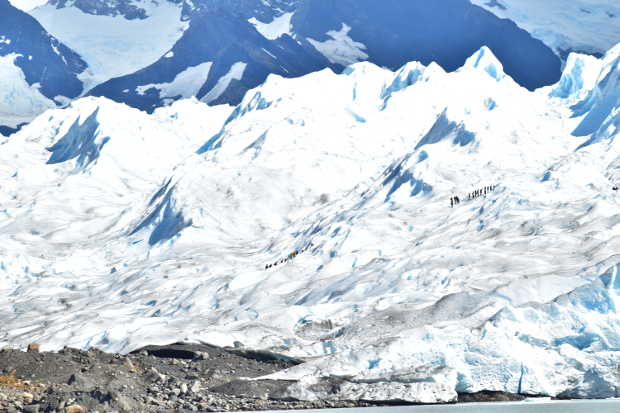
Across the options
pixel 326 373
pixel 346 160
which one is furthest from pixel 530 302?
pixel 346 160

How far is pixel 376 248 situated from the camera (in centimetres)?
11525

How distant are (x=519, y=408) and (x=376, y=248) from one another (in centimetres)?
5796

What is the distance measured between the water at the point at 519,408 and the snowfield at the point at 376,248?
1.85 meters

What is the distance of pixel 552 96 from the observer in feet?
579

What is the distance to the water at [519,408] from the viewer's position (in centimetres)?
5625

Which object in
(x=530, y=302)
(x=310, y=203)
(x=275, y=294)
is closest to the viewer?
(x=530, y=302)

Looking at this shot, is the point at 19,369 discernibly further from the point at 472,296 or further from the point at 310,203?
the point at 310,203

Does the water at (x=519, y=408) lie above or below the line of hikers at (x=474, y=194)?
above

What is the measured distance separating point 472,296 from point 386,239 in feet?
148

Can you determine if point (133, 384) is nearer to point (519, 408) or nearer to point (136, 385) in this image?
point (136, 385)

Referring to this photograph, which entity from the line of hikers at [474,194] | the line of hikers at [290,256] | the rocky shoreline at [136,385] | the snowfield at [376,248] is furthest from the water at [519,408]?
the line of hikers at [474,194]

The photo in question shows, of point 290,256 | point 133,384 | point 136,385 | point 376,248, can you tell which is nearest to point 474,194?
point 376,248

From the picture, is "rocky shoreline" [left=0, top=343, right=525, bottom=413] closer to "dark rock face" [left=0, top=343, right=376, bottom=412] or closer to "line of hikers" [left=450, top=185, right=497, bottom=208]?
"dark rock face" [left=0, top=343, right=376, bottom=412]

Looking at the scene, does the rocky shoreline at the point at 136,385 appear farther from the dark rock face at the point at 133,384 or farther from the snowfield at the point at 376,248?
the snowfield at the point at 376,248
